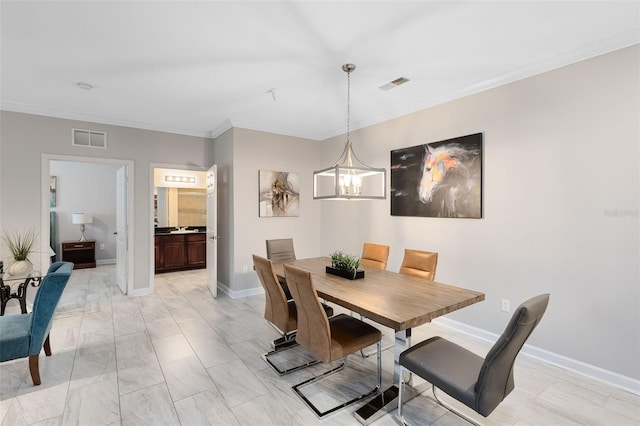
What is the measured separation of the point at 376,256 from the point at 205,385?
216 cm

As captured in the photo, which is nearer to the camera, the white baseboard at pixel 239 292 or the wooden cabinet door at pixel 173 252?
the white baseboard at pixel 239 292

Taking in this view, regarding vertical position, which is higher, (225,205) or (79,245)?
(225,205)

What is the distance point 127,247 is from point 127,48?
321 centimetres

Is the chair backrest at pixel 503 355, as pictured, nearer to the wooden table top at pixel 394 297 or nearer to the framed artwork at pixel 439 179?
the wooden table top at pixel 394 297

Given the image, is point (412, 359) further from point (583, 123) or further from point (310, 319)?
point (583, 123)

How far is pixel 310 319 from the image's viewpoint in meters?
2.12

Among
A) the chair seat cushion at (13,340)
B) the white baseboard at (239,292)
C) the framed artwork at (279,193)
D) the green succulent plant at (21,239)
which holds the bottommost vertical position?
the white baseboard at (239,292)

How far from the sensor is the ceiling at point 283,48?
206 cm

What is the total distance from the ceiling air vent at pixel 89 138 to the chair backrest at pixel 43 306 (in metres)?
2.85

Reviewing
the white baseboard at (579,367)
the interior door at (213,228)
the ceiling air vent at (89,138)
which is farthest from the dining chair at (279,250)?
the ceiling air vent at (89,138)

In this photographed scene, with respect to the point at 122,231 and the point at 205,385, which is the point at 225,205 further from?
the point at 205,385

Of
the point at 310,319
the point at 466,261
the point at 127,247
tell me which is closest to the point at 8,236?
the point at 127,247

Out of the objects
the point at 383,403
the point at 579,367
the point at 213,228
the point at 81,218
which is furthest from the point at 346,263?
the point at 81,218

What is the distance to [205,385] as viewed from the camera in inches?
93.7
